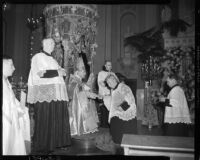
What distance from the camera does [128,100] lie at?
12.6ft

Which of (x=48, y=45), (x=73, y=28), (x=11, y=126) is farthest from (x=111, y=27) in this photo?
(x=11, y=126)

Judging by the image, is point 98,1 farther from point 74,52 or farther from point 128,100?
point 128,100

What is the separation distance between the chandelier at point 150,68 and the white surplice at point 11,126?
1.68 m

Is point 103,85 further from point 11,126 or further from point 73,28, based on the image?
point 11,126

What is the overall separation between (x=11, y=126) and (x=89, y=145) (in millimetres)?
1044

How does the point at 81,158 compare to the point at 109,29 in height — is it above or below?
below

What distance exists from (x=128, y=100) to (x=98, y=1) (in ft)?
4.53

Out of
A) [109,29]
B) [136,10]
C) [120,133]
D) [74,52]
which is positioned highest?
[136,10]

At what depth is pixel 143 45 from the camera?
153 inches

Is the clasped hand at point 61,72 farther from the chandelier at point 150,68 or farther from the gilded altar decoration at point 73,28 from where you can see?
the chandelier at point 150,68

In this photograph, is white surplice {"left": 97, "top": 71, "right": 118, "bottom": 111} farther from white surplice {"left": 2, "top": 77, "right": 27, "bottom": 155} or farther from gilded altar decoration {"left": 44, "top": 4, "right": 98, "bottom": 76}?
white surplice {"left": 2, "top": 77, "right": 27, "bottom": 155}

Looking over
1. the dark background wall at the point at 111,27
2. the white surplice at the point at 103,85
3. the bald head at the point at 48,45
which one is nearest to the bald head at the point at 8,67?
the dark background wall at the point at 111,27

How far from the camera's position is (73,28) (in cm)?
388
